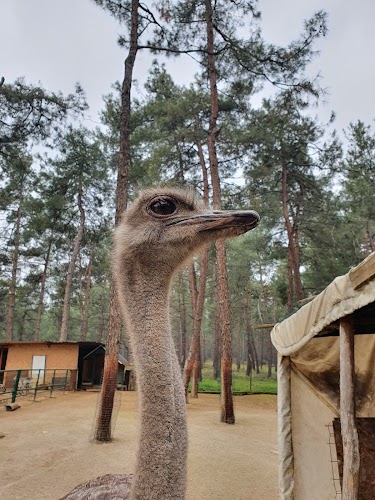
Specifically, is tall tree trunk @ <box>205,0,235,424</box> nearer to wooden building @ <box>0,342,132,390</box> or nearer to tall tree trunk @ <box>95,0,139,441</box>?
tall tree trunk @ <box>95,0,139,441</box>

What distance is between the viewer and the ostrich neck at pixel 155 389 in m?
1.54

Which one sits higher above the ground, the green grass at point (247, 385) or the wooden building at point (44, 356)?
the wooden building at point (44, 356)

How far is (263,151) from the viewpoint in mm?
15633

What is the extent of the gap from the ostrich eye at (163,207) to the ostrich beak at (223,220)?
0.21ft

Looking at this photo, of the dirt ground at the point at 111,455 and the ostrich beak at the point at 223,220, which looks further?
the dirt ground at the point at 111,455

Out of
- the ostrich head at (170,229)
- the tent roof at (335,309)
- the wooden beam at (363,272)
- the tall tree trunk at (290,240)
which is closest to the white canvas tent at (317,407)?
the tent roof at (335,309)

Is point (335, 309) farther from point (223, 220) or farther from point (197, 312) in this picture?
point (197, 312)

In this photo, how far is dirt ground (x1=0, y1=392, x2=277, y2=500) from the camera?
5.07m

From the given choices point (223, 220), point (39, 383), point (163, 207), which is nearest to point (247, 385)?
point (39, 383)

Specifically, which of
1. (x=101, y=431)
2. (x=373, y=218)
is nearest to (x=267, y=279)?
(x=373, y=218)

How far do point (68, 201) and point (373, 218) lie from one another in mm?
14545

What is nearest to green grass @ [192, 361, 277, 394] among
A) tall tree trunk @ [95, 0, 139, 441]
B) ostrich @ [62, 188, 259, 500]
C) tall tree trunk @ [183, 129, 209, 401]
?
tall tree trunk @ [183, 129, 209, 401]

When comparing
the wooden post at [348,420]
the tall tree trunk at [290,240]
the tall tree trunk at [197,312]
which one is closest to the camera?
the wooden post at [348,420]

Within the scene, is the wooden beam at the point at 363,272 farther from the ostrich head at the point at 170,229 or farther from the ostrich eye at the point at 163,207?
the ostrich eye at the point at 163,207
